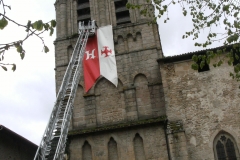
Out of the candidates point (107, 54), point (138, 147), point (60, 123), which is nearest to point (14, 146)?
point (60, 123)

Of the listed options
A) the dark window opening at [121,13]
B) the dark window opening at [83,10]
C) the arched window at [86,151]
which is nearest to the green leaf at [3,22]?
the arched window at [86,151]

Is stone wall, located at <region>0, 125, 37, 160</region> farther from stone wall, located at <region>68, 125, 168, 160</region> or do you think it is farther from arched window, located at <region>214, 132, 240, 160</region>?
arched window, located at <region>214, 132, 240, 160</region>

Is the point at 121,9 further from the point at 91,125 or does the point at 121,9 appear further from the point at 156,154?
the point at 156,154

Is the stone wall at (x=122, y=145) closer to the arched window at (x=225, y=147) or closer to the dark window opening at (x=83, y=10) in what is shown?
the arched window at (x=225, y=147)

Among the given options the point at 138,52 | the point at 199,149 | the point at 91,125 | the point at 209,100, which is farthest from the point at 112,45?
the point at 199,149

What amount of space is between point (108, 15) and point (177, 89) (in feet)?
25.1

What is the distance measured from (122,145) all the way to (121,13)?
9563mm

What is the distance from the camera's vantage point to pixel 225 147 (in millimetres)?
15727

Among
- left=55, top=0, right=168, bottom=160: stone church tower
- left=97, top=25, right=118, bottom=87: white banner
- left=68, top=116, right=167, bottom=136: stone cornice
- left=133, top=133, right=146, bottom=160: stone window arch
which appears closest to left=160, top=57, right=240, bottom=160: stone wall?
left=68, top=116, right=167, bottom=136: stone cornice

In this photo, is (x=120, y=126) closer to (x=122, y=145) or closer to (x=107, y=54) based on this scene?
(x=122, y=145)

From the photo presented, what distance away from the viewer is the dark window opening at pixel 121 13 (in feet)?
71.2

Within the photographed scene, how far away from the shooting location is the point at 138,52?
64.8ft

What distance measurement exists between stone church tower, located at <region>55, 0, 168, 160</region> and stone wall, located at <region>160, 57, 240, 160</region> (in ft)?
3.16

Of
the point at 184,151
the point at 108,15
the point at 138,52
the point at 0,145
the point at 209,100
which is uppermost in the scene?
the point at 108,15
